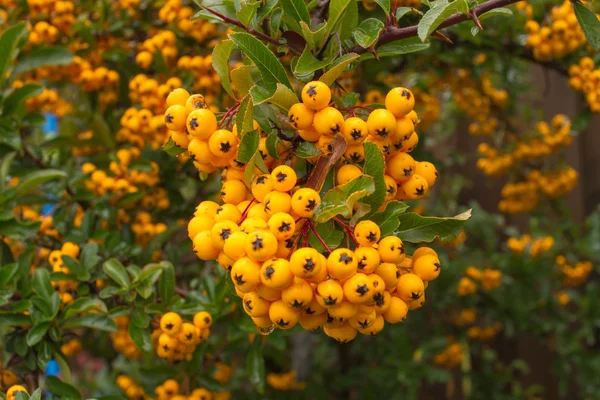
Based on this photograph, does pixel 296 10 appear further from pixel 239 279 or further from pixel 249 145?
pixel 239 279

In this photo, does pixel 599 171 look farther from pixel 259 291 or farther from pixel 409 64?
pixel 259 291

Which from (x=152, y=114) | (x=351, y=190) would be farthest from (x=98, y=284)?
(x=351, y=190)

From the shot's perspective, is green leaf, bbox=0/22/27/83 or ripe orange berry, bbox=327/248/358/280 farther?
green leaf, bbox=0/22/27/83

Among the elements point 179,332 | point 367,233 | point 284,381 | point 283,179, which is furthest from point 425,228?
point 284,381

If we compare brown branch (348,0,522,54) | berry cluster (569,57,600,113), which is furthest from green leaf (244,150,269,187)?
berry cluster (569,57,600,113)

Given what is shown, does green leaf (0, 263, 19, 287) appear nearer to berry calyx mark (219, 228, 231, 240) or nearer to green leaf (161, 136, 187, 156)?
green leaf (161, 136, 187, 156)

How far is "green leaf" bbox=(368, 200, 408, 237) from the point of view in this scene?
1001mm

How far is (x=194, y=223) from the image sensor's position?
102 centimetres

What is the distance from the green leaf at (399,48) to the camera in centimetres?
115

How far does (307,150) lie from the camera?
1.04 metres

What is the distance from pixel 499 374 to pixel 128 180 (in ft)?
7.37

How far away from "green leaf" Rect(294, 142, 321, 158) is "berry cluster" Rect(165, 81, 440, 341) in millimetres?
10

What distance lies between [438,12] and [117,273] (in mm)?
963

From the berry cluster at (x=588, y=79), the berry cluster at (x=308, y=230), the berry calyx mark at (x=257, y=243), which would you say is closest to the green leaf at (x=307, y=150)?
the berry cluster at (x=308, y=230)
